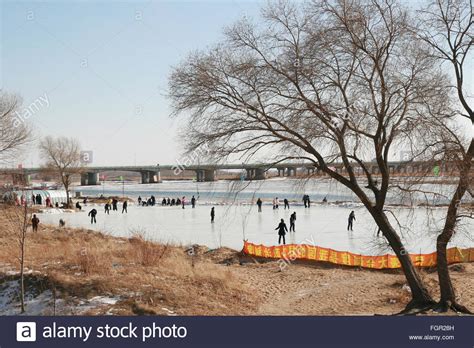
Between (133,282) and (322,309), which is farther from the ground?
(133,282)

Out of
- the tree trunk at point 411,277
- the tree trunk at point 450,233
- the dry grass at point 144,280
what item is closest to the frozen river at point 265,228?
the dry grass at point 144,280

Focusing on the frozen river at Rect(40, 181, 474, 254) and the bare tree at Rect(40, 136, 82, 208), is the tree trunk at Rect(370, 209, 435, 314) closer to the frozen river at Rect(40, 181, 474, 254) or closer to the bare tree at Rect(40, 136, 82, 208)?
the frozen river at Rect(40, 181, 474, 254)

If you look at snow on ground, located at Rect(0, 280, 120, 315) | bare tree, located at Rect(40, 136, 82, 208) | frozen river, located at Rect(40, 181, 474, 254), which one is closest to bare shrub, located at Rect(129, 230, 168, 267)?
frozen river, located at Rect(40, 181, 474, 254)

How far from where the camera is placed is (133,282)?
11305 millimetres

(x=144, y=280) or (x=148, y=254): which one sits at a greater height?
(x=148, y=254)

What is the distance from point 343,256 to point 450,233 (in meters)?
6.98

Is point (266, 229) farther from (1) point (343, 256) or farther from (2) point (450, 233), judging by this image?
(2) point (450, 233)

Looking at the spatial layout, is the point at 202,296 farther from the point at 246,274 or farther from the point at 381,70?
the point at 381,70

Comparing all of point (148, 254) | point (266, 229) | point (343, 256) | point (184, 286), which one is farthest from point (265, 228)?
point (184, 286)

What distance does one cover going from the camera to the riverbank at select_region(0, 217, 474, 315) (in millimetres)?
9945

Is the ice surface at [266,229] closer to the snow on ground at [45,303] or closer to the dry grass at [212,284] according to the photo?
the dry grass at [212,284]

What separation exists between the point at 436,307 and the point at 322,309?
109 inches

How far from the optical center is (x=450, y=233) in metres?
10.6

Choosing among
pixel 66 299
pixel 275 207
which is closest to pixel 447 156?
pixel 66 299
